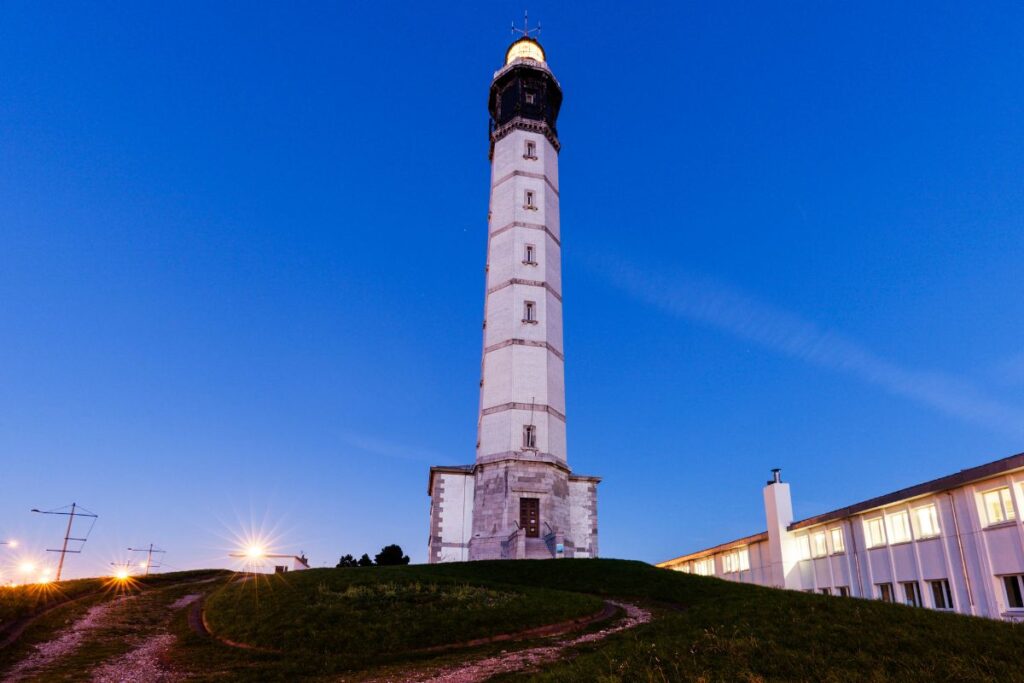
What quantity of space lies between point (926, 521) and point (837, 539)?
7.26m

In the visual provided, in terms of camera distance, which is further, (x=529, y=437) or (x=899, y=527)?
(x=529, y=437)

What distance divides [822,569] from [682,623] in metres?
22.3

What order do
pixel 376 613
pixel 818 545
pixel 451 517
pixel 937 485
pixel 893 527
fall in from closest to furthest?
pixel 376 613
pixel 937 485
pixel 893 527
pixel 818 545
pixel 451 517

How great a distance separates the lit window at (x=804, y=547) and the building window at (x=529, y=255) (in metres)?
25.9

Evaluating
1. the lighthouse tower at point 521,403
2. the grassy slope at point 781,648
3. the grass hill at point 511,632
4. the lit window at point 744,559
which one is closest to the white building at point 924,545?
the lit window at point 744,559

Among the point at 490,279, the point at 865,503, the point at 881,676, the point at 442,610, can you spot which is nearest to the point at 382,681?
the point at 442,610

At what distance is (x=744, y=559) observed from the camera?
148ft

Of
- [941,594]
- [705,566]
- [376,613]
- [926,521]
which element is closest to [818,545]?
[926,521]

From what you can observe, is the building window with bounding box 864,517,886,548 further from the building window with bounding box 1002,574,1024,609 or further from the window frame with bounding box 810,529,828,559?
the building window with bounding box 1002,574,1024,609

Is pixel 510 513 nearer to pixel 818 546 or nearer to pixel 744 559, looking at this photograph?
pixel 744 559

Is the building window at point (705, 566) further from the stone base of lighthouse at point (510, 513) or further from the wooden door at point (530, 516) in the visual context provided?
the wooden door at point (530, 516)

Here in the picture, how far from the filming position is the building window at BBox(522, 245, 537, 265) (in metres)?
49.3

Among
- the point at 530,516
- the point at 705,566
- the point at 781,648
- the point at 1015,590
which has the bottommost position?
the point at 781,648

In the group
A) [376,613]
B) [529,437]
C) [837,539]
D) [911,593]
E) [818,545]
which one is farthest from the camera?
[529,437]
